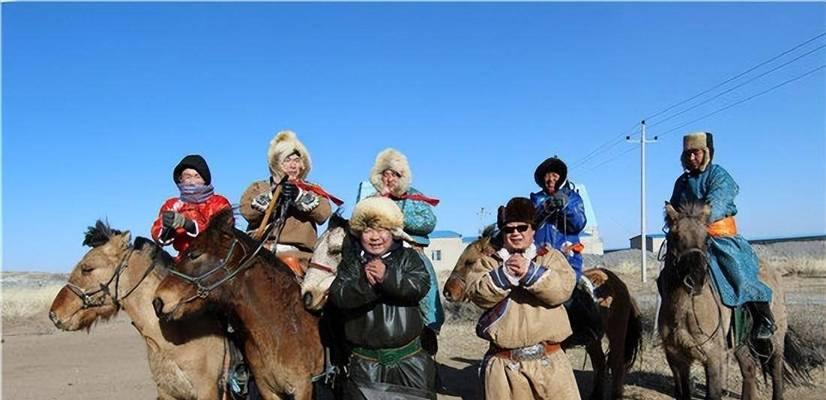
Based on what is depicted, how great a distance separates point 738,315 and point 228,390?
458cm

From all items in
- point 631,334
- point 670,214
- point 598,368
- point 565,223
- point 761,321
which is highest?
point 670,214

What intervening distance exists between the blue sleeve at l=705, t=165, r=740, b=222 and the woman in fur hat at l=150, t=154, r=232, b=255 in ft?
14.6

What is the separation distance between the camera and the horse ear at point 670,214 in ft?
19.4

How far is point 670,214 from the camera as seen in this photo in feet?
19.5

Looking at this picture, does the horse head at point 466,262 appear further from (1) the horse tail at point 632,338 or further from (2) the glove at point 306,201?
(1) the horse tail at point 632,338

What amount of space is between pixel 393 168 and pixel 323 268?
1029 millimetres

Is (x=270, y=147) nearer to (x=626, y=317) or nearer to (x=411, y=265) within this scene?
(x=411, y=265)

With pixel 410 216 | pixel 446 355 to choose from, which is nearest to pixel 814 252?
pixel 446 355

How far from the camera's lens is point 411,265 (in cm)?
389

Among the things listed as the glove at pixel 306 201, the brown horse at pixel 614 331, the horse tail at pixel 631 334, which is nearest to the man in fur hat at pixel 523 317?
the glove at pixel 306 201

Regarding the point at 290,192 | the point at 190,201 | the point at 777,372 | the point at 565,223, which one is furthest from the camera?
the point at 777,372

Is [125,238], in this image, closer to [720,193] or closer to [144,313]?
[144,313]

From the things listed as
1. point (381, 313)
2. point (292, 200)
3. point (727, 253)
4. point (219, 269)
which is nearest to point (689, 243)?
point (727, 253)

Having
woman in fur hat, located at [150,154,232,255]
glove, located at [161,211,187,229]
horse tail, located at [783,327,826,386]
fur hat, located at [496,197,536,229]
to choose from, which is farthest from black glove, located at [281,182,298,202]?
horse tail, located at [783,327,826,386]
